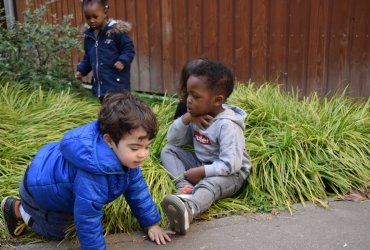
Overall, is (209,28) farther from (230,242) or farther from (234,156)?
(230,242)

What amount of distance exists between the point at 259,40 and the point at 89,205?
4010 mm

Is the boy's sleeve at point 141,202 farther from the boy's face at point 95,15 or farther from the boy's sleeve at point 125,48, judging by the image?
the boy's face at point 95,15

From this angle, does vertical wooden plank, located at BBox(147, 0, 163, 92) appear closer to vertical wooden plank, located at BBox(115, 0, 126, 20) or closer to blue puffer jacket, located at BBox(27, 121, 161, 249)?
vertical wooden plank, located at BBox(115, 0, 126, 20)

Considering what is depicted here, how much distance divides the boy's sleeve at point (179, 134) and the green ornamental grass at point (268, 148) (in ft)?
0.72

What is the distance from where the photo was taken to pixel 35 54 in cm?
573

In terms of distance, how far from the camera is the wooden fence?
5352 millimetres

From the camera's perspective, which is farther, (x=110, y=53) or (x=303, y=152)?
(x=110, y=53)

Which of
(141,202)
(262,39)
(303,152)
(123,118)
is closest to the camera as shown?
(123,118)

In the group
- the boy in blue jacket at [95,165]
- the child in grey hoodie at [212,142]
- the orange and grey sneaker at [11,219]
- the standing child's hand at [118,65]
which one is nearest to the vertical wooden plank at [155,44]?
the standing child's hand at [118,65]

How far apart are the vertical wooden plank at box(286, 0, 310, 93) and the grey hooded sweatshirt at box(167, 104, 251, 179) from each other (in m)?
2.49

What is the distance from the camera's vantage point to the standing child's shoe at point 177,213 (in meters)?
2.78

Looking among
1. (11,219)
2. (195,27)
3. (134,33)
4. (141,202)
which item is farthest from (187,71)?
(134,33)

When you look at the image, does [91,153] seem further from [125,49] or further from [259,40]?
[259,40]

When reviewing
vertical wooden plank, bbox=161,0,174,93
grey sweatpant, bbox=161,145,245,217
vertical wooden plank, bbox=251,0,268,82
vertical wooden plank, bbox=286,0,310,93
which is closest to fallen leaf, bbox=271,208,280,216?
grey sweatpant, bbox=161,145,245,217
